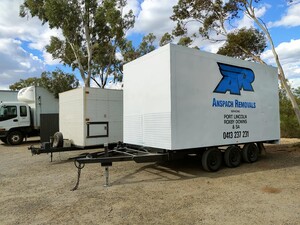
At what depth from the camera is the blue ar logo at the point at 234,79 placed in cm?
785

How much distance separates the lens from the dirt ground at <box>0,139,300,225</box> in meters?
4.53

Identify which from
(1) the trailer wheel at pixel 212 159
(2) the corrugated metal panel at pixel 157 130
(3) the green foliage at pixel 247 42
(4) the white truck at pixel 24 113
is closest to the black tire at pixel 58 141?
(2) the corrugated metal panel at pixel 157 130

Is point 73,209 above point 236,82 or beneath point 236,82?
beneath

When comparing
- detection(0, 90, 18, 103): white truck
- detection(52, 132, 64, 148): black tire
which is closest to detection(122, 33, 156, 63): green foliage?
detection(0, 90, 18, 103): white truck

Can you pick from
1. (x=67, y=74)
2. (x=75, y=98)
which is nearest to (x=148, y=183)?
(x=75, y=98)

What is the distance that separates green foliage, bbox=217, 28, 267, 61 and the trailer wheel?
391 inches

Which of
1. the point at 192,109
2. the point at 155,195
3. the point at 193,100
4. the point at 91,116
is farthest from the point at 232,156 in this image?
the point at 91,116

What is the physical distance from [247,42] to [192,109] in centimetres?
1059

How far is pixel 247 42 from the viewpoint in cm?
1571

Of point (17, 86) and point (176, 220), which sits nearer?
point (176, 220)

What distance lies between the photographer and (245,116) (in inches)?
330

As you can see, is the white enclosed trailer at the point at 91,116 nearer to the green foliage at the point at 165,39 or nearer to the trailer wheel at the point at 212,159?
the trailer wheel at the point at 212,159

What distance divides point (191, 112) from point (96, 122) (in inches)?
→ 161

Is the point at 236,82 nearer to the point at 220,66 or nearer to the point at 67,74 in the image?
the point at 220,66
